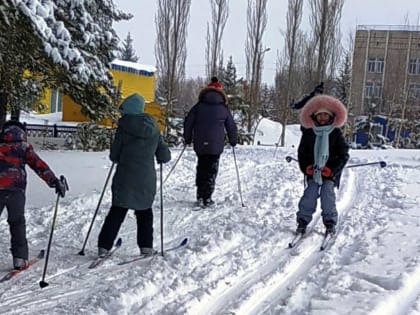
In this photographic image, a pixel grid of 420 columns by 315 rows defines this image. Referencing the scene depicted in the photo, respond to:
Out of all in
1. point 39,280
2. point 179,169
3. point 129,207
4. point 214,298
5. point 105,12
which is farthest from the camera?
point 179,169

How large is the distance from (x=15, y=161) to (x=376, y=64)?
5453 cm

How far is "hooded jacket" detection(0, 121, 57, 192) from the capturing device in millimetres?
5121

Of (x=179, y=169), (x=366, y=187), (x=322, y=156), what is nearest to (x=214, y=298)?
(x=322, y=156)

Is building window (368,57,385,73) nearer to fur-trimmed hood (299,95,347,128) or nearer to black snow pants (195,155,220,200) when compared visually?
black snow pants (195,155,220,200)

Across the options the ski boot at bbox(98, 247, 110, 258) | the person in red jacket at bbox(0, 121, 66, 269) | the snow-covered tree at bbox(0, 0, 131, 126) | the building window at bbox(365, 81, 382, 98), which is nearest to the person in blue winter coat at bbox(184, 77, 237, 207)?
the snow-covered tree at bbox(0, 0, 131, 126)

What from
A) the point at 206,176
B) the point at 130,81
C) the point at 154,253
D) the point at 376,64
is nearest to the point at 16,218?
the point at 154,253

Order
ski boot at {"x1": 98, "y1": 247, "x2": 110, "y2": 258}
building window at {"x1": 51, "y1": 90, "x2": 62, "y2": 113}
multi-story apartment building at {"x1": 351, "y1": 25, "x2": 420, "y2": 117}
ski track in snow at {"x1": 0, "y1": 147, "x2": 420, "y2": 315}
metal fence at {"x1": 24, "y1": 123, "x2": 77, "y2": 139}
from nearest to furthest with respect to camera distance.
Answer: ski track in snow at {"x1": 0, "y1": 147, "x2": 420, "y2": 315}
ski boot at {"x1": 98, "y1": 247, "x2": 110, "y2": 258}
metal fence at {"x1": 24, "y1": 123, "x2": 77, "y2": 139}
building window at {"x1": 51, "y1": 90, "x2": 62, "y2": 113}
multi-story apartment building at {"x1": 351, "y1": 25, "x2": 420, "y2": 117}

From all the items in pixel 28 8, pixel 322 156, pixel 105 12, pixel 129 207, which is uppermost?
pixel 105 12

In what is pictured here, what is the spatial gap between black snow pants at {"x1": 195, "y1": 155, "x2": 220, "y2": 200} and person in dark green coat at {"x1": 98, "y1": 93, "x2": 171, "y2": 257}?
7.69 feet

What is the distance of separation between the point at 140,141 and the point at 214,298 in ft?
6.54

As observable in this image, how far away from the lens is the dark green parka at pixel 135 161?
552 centimetres

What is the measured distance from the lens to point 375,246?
5.67m

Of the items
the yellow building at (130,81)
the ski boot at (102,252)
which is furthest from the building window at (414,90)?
the ski boot at (102,252)

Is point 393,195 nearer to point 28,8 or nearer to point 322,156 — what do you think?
point 322,156
